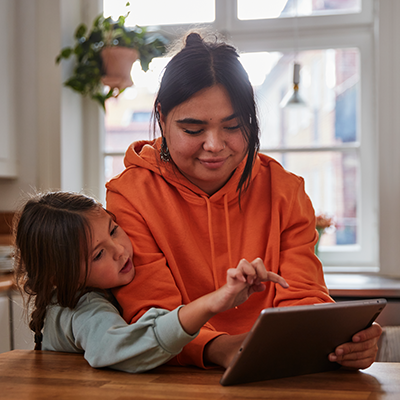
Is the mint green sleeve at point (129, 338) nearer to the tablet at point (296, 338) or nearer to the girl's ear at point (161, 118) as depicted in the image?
the tablet at point (296, 338)

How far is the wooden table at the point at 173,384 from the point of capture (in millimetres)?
767

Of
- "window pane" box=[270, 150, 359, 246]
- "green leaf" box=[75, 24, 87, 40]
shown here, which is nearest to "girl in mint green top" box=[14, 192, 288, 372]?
"green leaf" box=[75, 24, 87, 40]

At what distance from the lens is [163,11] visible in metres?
2.83

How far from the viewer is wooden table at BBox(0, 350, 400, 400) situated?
77 cm

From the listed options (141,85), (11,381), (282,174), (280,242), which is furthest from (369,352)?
(141,85)

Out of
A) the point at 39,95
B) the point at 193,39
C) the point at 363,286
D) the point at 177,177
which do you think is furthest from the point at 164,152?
the point at 39,95

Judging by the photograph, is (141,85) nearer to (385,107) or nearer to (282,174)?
(385,107)

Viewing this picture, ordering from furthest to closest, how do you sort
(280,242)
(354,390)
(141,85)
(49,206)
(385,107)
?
(141,85) < (385,107) < (280,242) < (49,206) < (354,390)

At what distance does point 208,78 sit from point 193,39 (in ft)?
0.51

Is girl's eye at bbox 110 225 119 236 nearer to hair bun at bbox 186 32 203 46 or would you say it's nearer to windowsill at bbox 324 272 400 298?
hair bun at bbox 186 32 203 46

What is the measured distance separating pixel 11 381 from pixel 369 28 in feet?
8.18

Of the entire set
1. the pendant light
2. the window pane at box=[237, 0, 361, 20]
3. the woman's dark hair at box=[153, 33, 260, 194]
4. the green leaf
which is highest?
the window pane at box=[237, 0, 361, 20]

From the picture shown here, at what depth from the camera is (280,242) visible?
1.20 metres

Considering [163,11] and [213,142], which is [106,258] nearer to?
[213,142]
